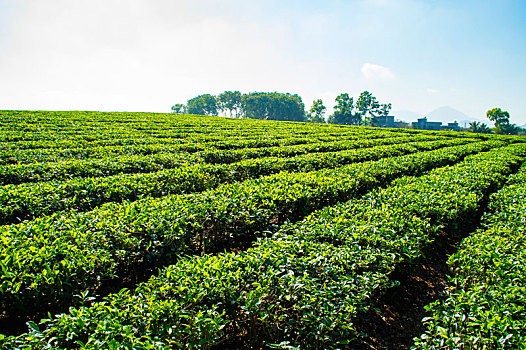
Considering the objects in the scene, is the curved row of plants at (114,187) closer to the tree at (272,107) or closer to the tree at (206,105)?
the tree at (272,107)

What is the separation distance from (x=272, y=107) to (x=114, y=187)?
10373cm

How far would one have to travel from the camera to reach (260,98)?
108062mm

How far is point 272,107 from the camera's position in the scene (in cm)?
10694

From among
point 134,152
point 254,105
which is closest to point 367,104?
point 254,105

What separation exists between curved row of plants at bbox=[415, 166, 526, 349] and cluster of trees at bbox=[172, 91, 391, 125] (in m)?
102

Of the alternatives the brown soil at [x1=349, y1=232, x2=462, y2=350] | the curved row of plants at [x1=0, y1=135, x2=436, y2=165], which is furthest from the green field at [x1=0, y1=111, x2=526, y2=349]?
the curved row of plants at [x1=0, y1=135, x2=436, y2=165]

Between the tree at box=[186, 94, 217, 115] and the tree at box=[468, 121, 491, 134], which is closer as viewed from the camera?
the tree at box=[468, 121, 491, 134]

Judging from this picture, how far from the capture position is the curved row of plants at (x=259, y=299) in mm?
2477

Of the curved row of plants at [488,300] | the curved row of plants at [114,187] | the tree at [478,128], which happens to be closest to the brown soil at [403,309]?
the curved row of plants at [488,300]

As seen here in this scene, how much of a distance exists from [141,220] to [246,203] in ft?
6.88

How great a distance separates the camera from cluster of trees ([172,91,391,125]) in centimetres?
10262

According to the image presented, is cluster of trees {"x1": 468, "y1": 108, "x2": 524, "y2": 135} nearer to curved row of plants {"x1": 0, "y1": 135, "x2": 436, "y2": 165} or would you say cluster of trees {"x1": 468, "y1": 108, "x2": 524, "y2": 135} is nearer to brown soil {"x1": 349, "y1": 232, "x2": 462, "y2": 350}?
curved row of plants {"x1": 0, "y1": 135, "x2": 436, "y2": 165}

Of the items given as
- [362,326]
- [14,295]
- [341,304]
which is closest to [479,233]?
[362,326]

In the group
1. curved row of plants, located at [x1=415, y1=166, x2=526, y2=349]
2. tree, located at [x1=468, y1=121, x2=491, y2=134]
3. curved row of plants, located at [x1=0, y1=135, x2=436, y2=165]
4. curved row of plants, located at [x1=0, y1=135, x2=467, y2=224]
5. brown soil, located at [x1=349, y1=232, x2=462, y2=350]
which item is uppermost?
tree, located at [x1=468, y1=121, x2=491, y2=134]
